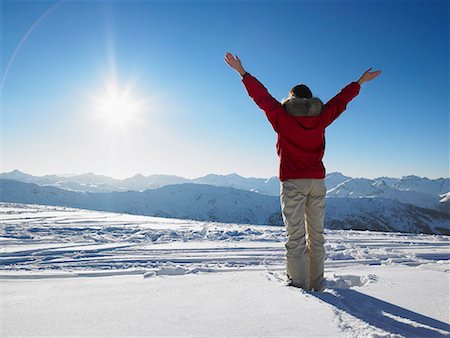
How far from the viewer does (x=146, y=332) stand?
4.92ft

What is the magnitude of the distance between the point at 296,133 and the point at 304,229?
925mm

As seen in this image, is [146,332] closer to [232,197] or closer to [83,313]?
[83,313]

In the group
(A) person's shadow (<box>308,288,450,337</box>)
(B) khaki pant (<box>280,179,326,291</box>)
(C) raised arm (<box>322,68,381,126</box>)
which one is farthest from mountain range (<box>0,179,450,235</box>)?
(A) person's shadow (<box>308,288,450,337</box>)

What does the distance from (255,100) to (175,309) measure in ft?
6.56

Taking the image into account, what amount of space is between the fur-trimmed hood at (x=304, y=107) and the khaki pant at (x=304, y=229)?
654 millimetres

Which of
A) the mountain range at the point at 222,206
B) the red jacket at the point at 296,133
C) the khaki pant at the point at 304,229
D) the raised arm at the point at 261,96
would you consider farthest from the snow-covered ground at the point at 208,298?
the mountain range at the point at 222,206

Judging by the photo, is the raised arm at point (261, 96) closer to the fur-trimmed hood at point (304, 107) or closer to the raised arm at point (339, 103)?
the fur-trimmed hood at point (304, 107)

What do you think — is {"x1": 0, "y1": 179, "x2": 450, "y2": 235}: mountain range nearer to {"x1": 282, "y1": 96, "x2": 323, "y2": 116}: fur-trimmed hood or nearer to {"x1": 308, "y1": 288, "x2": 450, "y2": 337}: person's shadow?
{"x1": 282, "y1": 96, "x2": 323, "y2": 116}: fur-trimmed hood

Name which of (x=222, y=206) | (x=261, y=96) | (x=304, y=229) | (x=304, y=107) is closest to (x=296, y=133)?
(x=304, y=107)

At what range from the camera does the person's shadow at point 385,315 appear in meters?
1.59

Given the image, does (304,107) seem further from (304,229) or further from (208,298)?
(208,298)

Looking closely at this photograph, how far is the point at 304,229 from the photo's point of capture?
107 inches

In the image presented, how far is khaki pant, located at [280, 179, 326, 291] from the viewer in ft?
8.46

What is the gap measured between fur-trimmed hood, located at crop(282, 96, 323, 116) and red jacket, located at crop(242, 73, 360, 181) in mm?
39
